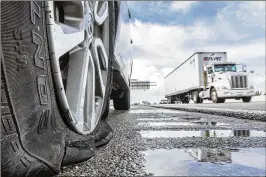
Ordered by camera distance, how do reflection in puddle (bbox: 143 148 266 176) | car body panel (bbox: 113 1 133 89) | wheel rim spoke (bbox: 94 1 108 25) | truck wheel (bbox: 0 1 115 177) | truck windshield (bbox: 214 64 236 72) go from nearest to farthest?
truck wheel (bbox: 0 1 115 177) < reflection in puddle (bbox: 143 148 266 176) < wheel rim spoke (bbox: 94 1 108 25) < car body panel (bbox: 113 1 133 89) < truck windshield (bbox: 214 64 236 72)

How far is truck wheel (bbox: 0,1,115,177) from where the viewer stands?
3.05 feet

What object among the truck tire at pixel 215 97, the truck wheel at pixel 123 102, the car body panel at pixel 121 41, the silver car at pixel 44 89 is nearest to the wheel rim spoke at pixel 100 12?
the silver car at pixel 44 89

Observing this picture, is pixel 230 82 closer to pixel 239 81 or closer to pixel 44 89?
pixel 239 81

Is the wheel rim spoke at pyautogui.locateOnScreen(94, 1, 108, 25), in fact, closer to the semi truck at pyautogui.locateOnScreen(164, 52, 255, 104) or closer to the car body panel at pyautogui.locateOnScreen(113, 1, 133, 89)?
the car body panel at pyautogui.locateOnScreen(113, 1, 133, 89)

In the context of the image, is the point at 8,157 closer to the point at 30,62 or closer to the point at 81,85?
the point at 30,62

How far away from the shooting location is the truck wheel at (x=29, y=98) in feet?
3.05

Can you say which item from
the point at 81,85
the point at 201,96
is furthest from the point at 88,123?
the point at 201,96

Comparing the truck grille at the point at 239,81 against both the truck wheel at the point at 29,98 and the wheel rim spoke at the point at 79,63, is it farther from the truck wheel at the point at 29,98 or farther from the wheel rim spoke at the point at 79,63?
the truck wheel at the point at 29,98

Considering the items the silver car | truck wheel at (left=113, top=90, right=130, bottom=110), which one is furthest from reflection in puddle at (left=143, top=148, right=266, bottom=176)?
truck wheel at (left=113, top=90, right=130, bottom=110)

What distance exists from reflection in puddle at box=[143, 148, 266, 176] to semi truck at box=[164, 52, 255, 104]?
14.7 m

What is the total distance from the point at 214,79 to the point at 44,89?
642 inches

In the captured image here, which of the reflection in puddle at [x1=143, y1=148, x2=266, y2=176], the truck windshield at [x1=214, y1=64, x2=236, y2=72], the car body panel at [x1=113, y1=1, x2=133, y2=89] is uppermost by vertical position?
the truck windshield at [x1=214, y1=64, x2=236, y2=72]

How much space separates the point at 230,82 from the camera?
15641 millimetres

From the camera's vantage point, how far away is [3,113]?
35.7 inches
